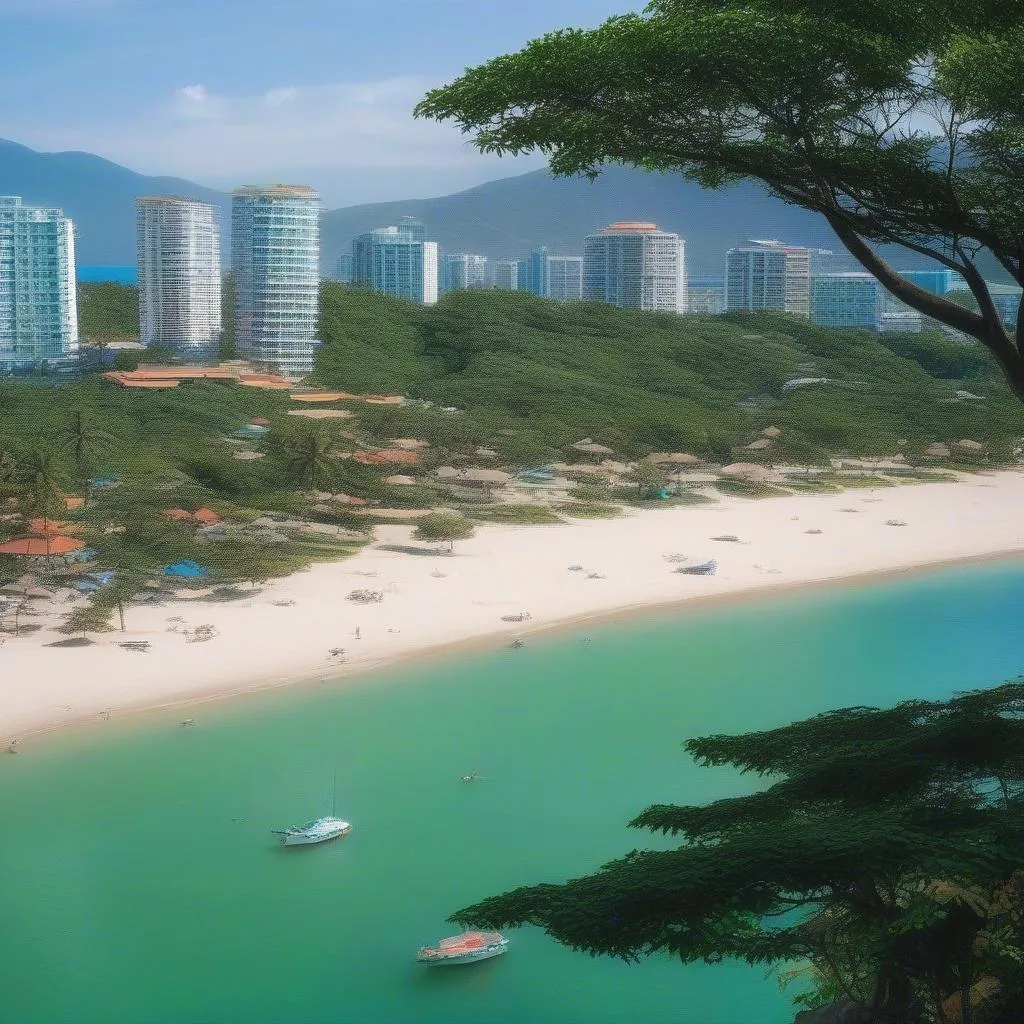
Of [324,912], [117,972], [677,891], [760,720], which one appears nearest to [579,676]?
[760,720]

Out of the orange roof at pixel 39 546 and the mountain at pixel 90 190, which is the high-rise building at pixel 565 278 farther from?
the orange roof at pixel 39 546

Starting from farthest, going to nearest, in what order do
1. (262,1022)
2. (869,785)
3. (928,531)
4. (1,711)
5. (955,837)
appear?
1. (928,531)
2. (1,711)
3. (262,1022)
4. (869,785)
5. (955,837)

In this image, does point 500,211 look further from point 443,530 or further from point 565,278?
point 443,530

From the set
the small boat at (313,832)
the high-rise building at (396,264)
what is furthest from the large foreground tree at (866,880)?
the high-rise building at (396,264)

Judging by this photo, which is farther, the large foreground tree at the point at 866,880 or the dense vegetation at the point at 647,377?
the dense vegetation at the point at 647,377

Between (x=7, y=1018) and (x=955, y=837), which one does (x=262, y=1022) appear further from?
(x=955, y=837)

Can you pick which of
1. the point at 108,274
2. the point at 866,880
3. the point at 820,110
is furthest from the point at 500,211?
the point at 866,880
